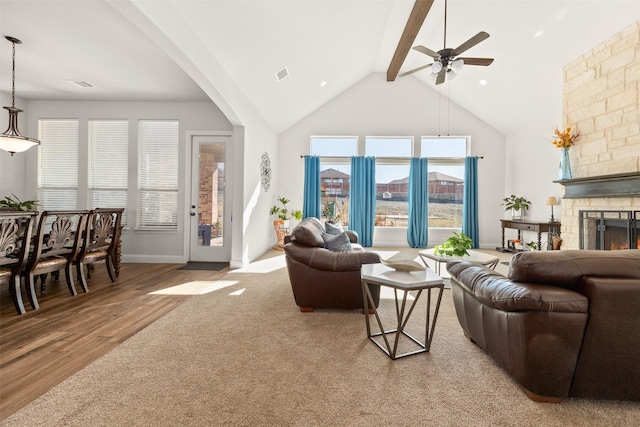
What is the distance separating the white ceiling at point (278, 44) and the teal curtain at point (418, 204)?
75.2 inches

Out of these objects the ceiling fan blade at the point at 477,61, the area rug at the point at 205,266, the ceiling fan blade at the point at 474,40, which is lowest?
the area rug at the point at 205,266

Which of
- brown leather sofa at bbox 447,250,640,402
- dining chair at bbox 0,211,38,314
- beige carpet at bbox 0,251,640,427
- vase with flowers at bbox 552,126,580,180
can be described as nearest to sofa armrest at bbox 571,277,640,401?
brown leather sofa at bbox 447,250,640,402

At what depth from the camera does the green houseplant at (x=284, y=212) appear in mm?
6844

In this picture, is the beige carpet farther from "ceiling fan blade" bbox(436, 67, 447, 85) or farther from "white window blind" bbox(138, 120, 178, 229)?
"white window blind" bbox(138, 120, 178, 229)

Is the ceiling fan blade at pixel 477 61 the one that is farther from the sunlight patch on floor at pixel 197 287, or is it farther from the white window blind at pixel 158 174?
the white window blind at pixel 158 174

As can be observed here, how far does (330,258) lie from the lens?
2781mm

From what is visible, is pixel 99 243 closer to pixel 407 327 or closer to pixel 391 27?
pixel 407 327

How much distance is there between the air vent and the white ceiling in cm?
7

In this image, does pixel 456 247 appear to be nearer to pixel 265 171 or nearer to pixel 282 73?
pixel 282 73

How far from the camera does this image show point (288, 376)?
182 cm

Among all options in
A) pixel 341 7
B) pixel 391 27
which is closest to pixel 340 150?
pixel 391 27

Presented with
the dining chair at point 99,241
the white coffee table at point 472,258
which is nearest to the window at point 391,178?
the white coffee table at point 472,258

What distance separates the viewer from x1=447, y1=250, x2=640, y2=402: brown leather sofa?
1422 millimetres

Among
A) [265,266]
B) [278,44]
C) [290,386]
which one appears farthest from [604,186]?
[265,266]
